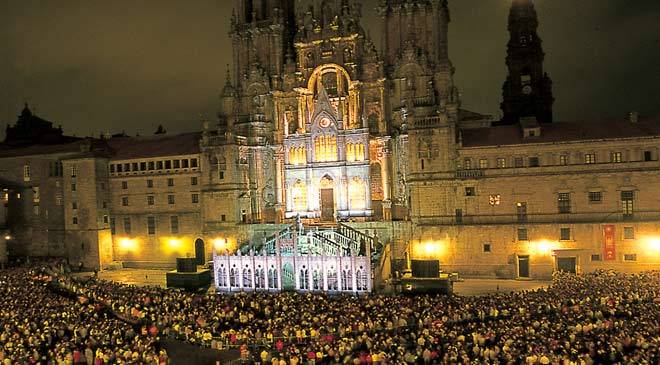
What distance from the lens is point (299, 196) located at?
7031 centimetres

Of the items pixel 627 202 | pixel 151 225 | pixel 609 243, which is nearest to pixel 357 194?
pixel 151 225

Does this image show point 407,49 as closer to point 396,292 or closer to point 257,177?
point 257,177

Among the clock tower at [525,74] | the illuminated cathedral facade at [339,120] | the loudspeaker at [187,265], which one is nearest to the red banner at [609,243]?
the illuminated cathedral facade at [339,120]

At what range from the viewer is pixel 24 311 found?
1486 inches

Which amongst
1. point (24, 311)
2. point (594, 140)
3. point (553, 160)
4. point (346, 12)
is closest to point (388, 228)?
point (553, 160)

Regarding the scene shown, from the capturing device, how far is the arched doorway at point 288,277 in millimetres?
53766

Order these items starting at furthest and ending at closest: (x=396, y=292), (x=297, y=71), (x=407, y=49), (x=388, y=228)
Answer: (x=297, y=71), (x=407, y=49), (x=388, y=228), (x=396, y=292)

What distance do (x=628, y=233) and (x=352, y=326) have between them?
34664 mm

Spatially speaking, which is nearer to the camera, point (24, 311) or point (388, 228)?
point (24, 311)

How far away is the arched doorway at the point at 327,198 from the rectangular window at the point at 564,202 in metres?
25.1

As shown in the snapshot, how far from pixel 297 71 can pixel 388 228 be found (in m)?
23.4

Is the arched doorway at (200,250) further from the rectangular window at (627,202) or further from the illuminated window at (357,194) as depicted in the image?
→ the rectangular window at (627,202)

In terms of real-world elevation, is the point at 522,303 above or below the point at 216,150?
below

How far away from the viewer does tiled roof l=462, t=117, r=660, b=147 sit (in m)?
56.0
